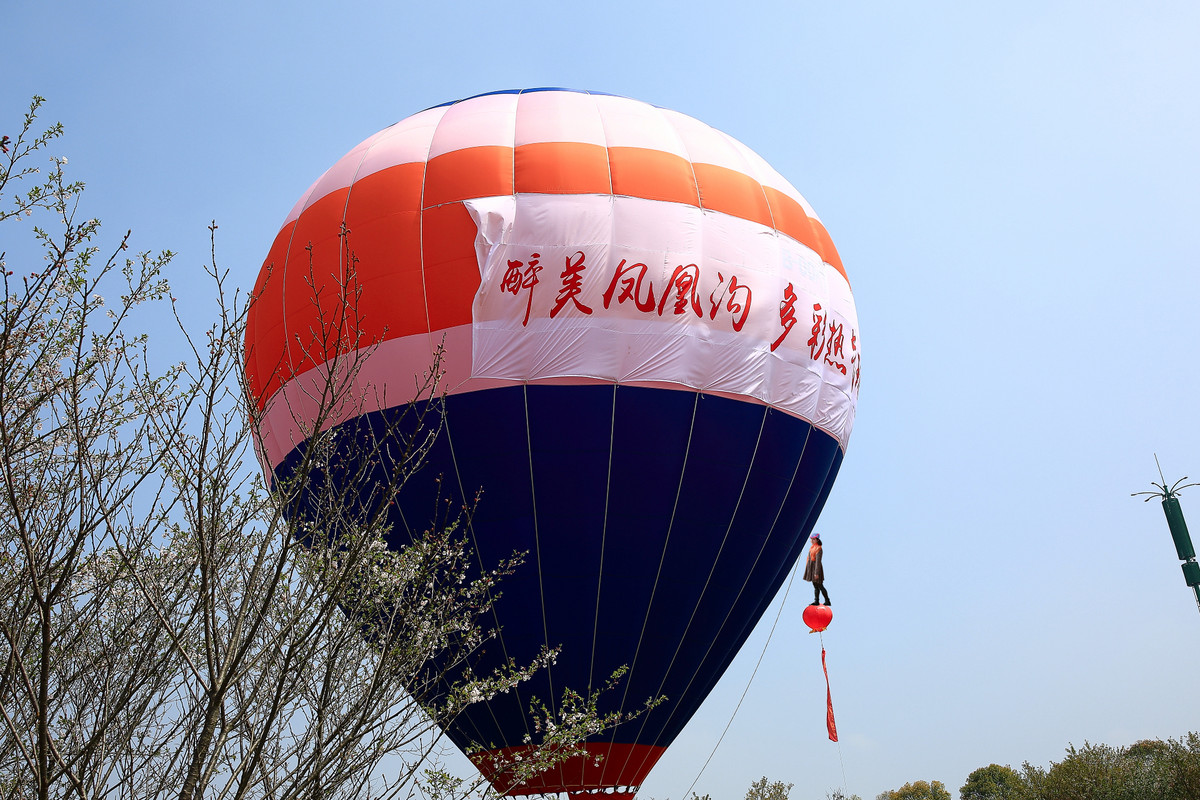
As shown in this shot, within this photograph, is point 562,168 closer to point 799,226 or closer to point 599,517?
point 799,226

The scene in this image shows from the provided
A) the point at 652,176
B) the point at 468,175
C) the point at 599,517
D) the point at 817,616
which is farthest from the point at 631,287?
the point at 817,616

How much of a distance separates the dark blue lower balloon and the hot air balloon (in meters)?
0.03

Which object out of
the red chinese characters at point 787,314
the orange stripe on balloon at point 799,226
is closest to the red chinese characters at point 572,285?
the red chinese characters at point 787,314

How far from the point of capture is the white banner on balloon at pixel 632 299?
12633 mm

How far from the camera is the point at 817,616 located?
16703 mm

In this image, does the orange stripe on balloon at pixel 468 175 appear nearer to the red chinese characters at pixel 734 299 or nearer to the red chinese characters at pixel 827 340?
the red chinese characters at pixel 734 299

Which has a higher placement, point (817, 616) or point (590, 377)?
point (590, 377)

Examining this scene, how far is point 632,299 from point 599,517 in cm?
289

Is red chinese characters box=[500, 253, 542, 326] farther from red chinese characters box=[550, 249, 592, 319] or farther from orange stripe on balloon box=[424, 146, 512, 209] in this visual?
orange stripe on balloon box=[424, 146, 512, 209]

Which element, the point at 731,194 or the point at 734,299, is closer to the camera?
the point at 734,299

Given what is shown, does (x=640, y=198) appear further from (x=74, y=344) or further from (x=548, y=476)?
(x=74, y=344)

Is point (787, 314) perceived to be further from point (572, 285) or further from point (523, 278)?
point (523, 278)

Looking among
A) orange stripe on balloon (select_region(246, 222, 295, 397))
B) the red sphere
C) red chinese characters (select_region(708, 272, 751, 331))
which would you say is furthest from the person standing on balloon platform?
orange stripe on balloon (select_region(246, 222, 295, 397))

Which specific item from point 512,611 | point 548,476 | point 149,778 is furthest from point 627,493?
point 149,778
